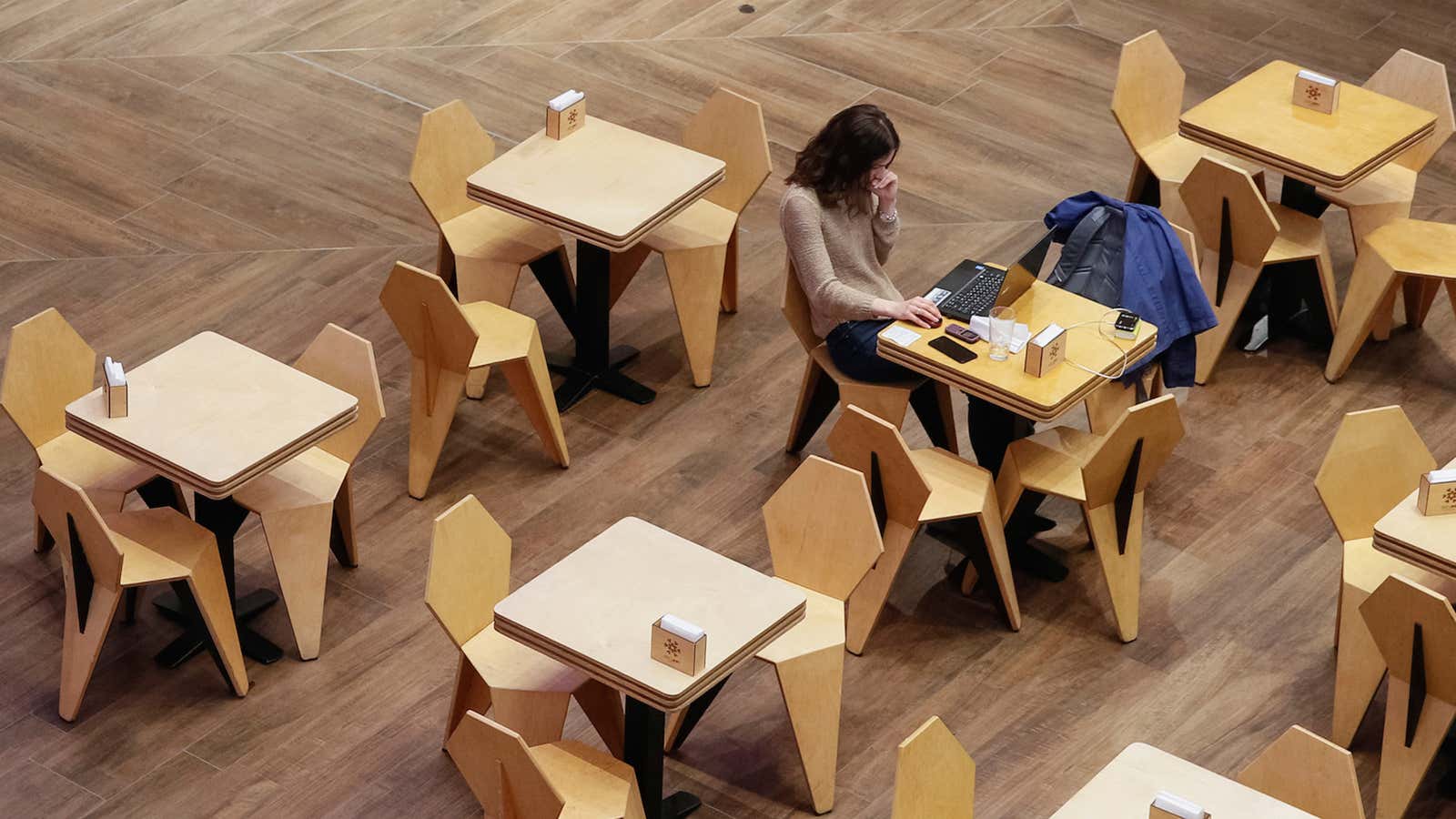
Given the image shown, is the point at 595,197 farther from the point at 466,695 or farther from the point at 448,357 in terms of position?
the point at 466,695

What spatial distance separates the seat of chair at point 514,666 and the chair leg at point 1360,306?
3.32 meters

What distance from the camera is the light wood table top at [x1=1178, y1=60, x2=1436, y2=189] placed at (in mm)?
7141

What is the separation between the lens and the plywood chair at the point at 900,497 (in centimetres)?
568

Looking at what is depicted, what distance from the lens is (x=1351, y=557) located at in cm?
A: 575

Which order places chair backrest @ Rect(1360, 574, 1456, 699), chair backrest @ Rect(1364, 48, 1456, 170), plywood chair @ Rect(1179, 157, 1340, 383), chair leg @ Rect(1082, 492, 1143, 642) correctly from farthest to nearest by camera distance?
chair backrest @ Rect(1364, 48, 1456, 170) < plywood chair @ Rect(1179, 157, 1340, 383) < chair leg @ Rect(1082, 492, 1143, 642) < chair backrest @ Rect(1360, 574, 1456, 699)

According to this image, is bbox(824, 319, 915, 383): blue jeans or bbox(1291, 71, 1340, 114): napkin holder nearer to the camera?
bbox(824, 319, 915, 383): blue jeans

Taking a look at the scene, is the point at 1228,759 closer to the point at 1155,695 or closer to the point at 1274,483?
the point at 1155,695

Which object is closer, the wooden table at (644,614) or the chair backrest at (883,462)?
the wooden table at (644,614)

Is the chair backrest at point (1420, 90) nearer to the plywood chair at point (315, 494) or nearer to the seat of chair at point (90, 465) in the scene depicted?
the plywood chair at point (315, 494)

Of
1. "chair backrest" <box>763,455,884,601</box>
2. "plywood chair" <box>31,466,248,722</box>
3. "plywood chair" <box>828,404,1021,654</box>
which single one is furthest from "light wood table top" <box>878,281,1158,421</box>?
"plywood chair" <box>31,466,248,722</box>

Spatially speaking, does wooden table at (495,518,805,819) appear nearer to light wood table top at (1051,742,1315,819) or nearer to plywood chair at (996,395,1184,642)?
light wood table top at (1051,742,1315,819)

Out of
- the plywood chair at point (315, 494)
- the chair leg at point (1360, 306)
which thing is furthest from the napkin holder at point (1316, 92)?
the plywood chair at point (315, 494)

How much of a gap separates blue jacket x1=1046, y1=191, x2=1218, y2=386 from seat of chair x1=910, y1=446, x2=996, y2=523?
2.37 ft

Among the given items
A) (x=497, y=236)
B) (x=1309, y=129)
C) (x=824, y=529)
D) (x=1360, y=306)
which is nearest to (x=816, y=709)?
(x=824, y=529)
